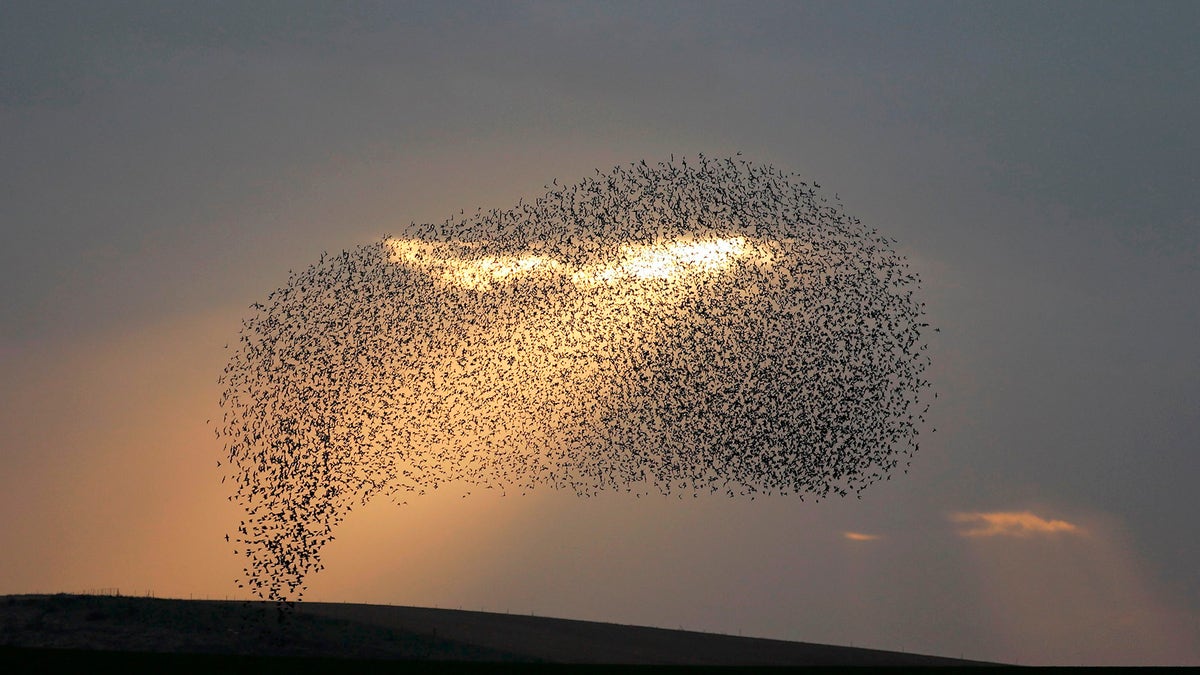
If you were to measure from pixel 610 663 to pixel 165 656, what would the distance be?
43.5ft

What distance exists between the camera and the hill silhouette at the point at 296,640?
33.5m

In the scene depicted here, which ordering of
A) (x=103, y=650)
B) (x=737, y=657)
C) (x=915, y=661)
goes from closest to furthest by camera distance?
(x=103, y=650) < (x=737, y=657) < (x=915, y=661)

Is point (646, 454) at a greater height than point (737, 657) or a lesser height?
greater

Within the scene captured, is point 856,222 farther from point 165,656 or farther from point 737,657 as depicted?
point 165,656

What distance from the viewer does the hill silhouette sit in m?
33.5

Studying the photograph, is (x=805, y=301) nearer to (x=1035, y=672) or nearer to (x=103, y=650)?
(x=1035, y=672)

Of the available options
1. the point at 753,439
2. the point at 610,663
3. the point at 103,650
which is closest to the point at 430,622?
the point at 610,663

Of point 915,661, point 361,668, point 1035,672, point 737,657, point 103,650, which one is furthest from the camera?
point 915,661

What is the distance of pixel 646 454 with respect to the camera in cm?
3559

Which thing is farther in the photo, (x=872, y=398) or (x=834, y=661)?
(x=834, y=661)

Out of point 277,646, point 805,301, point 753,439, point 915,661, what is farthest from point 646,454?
point 915,661

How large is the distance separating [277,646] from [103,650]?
4.53 meters

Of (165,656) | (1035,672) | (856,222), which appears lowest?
(165,656)

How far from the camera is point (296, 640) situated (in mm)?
36719
